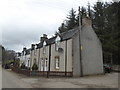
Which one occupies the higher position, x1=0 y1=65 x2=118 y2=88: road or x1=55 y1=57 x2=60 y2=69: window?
x1=55 y1=57 x2=60 y2=69: window

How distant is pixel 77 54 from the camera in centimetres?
2178

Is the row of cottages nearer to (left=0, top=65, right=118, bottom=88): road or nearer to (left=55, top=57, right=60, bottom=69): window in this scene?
(left=55, top=57, right=60, bottom=69): window

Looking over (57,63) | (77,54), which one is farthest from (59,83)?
(57,63)

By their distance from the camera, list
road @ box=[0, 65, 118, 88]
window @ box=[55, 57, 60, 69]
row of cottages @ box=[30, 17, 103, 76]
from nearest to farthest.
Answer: road @ box=[0, 65, 118, 88], row of cottages @ box=[30, 17, 103, 76], window @ box=[55, 57, 60, 69]

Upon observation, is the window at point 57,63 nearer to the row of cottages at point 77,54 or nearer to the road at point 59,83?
the row of cottages at point 77,54

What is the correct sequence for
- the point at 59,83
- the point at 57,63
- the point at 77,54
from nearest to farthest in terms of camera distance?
the point at 59,83 < the point at 77,54 < the point at 57,63

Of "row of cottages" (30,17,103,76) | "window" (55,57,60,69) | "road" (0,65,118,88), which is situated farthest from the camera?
"window" (55,57,60,69)

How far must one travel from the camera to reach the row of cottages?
2142 centimetres

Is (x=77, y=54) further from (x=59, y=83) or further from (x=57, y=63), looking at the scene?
(x=59, y=83)

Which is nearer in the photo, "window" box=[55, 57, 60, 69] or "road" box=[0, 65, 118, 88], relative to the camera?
"road" box=[0, 65, 118, 88]

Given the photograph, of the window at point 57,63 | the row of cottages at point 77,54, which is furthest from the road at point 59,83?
the window at point 57,63

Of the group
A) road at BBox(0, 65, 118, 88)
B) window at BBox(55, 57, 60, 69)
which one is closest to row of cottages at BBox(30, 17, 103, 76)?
window at BBox(55, 57, 60, 69)

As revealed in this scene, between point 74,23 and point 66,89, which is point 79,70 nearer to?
point 66,89

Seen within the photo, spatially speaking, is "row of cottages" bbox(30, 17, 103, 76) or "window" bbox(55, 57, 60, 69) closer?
"row of cottages" bbox(30, 17, 103, 76)
